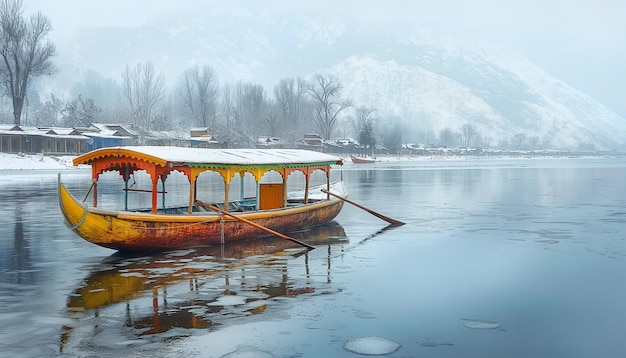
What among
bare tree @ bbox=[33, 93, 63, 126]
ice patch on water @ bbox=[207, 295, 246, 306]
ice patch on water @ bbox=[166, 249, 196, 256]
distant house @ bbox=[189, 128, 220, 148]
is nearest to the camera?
ice patch on water @ bbox=[207, 295, 246, 306]

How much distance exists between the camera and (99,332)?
31.7 ft

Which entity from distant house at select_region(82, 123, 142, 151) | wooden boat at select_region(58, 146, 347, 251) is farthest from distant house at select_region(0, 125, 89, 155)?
wooden boat at select_region(58, 146, 347, 251)

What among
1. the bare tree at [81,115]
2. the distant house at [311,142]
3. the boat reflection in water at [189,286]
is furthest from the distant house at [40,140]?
the boat reflection in water at [189,286]

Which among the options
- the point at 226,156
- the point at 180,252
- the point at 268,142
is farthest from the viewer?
the point at 268,142

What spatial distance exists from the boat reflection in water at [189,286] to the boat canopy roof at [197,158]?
8.02ft

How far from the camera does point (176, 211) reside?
19781mm

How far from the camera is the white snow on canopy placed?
16609 millimetres

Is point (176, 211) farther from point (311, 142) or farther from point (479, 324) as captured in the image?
point (311, 142)

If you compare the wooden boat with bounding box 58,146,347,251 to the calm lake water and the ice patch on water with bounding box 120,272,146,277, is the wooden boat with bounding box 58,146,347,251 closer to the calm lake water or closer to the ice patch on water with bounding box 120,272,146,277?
the calm lake water

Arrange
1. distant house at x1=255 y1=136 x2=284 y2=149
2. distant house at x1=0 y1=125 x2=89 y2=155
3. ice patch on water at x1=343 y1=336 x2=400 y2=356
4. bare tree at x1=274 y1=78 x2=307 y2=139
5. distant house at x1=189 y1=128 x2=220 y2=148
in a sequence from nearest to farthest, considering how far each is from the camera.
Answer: ice patch on water at x1=343 y1=336 x2=400 y2=356, distant house at x1=0 y1=125 x2=89 y2=155, distant house at x1=189 y1=128 x2=220 y2=148, distant house at x1=255 y1=136 x2=284 y2=149, bare tree at x1=274 y1=78 x2=307 y2=139

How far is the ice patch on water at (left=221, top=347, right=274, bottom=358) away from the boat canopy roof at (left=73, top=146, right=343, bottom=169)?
812 cm

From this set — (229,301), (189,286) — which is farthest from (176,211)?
(229,301)

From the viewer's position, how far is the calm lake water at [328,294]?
931 centimetres

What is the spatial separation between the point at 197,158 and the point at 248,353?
31.2 ft
